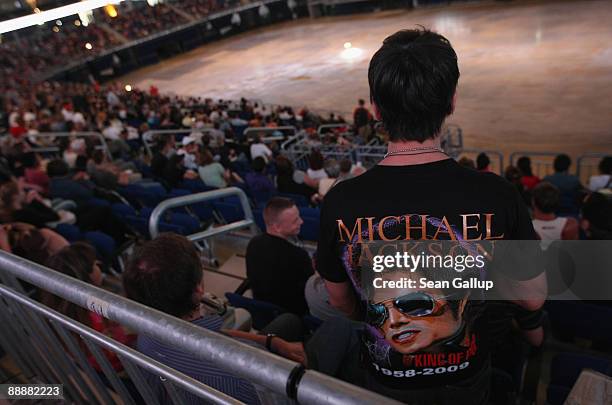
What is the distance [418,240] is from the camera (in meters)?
1.28

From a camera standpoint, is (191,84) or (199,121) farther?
(191,84)

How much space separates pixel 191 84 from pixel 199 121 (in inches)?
435

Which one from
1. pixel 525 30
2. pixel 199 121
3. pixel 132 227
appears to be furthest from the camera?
pixel 525 30

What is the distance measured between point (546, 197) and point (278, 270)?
8.04 ft

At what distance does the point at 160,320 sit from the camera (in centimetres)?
105

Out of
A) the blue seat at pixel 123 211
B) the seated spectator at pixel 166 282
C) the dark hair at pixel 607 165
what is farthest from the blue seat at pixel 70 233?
the dark hair at pixel 607 165

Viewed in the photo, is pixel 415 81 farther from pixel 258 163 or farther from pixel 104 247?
pixel 258 163

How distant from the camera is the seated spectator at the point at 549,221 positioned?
375 centimetres

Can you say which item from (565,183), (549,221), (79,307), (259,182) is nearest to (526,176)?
(565,183)

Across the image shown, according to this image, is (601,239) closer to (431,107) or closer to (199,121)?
(431,107)

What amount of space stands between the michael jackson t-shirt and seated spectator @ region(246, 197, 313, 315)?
150 centimetres

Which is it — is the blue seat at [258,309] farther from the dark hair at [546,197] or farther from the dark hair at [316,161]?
the dark hair at [316,161]

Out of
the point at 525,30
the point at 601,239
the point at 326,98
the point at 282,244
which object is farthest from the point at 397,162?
the point at 525,30

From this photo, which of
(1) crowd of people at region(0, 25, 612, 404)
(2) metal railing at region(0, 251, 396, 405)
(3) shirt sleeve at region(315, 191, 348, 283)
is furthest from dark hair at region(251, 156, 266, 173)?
(3) shirt sleeve at region(315, 191, 348, 283)
